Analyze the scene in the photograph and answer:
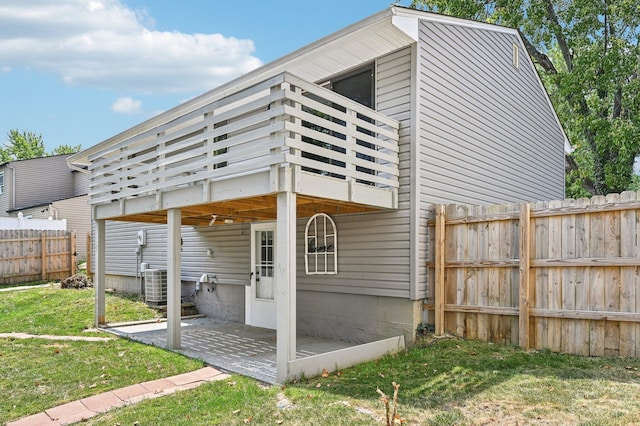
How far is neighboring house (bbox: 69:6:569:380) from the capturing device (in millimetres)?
5828

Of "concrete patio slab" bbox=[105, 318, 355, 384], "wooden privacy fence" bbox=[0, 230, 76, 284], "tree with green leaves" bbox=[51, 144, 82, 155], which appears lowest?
"concrete patio slab" bbox=[105, 318, 355, 384]

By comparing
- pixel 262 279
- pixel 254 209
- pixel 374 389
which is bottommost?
pixel 374 389

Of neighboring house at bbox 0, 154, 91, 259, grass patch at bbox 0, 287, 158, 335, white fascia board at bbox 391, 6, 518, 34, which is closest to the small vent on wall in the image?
white fascia board at bbox 391, 6, 518, 34

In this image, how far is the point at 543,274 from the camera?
6289mm

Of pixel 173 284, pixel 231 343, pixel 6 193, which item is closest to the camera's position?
pixel 173 284

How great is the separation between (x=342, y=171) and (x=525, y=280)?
2.94 metres

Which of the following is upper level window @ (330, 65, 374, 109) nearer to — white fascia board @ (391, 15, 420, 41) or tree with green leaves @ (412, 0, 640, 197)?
white fascia board @ (391, 15, 420, 41)

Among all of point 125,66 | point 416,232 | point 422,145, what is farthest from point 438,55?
point 125,66

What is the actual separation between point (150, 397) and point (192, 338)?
3306 millimetres

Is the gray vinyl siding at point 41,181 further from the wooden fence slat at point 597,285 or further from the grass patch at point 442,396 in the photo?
the wooden fence slat at point 597,285

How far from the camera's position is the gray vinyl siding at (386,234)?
284 inches

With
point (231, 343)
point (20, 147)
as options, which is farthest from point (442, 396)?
point (20, 147)

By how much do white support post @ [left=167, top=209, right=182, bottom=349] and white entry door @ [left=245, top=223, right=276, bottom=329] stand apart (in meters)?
2.29

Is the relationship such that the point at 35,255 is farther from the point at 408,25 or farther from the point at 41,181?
the point at 408,25
